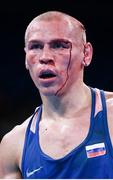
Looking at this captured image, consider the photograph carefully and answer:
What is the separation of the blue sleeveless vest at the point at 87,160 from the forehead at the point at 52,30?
0.99 feet

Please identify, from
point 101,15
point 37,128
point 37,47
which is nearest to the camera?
point 37,47

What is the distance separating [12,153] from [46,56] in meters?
0.47

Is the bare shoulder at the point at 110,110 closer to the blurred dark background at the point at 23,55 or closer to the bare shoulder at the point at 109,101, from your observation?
the bare shoulder at the point at 109,101

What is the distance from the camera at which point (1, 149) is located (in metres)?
1.84

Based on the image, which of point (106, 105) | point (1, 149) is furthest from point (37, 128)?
point (106, 105)

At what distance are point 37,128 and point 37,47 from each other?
1.17 feet

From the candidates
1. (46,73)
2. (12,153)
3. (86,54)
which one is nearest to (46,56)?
(46,73)

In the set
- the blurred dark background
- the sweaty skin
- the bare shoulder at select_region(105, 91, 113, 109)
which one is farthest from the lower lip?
the blurred dark background

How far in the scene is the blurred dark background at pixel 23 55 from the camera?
3467 millimetres

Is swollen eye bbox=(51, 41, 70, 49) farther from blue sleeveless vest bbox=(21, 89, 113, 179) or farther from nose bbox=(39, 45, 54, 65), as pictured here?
blue sleeveless vest bbox=(21, 89, 113, 179)

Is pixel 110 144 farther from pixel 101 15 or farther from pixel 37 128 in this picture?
pixel 101 15

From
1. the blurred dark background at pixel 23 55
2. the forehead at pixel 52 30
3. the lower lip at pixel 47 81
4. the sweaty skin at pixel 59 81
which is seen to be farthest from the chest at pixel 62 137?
the blurred dark background at pixel 23 55

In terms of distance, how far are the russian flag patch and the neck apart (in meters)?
0.19

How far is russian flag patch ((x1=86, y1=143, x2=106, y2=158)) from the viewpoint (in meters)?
1.55
